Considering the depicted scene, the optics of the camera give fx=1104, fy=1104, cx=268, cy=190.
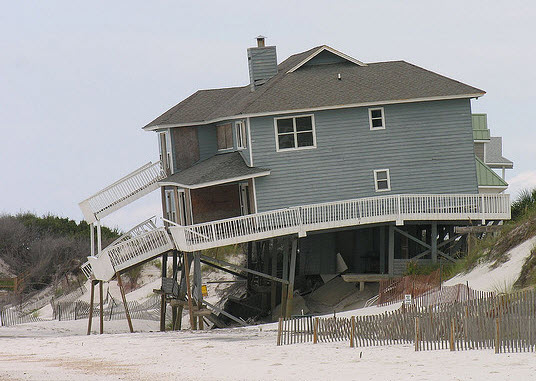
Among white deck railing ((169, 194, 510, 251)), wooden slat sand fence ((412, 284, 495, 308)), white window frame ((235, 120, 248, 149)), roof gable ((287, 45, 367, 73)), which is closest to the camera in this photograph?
wooden slat sand fence ((412, 284, 495, 308))

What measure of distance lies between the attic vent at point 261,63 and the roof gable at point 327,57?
1.57m

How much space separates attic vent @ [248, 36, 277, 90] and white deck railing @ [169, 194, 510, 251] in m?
6.66

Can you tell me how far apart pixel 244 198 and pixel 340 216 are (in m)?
3.85

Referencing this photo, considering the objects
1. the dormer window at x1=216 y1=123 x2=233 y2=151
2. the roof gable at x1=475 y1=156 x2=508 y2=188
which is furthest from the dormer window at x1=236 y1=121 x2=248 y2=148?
the roof gable at x1=475 y1=156 x2=508 y2=188

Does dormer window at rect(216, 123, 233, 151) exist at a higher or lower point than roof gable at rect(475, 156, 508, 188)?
higher

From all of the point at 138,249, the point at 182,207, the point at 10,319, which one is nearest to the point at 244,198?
the point at 182,207

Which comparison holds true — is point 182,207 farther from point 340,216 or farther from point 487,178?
point 487,178

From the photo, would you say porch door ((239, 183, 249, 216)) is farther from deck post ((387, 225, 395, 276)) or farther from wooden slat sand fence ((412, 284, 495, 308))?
wooden slat sand fence ((412, 284, 495, 308))

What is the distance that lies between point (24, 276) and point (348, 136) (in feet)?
94.4

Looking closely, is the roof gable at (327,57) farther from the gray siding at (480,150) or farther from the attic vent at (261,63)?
the gray siding at (480,150)

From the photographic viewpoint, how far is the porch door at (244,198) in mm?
40250

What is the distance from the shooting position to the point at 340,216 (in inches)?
1526

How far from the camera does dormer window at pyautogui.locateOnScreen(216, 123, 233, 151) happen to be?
41.7m

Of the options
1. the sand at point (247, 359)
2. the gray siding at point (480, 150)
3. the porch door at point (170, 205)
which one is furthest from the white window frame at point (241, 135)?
the gray siding at point (480, 150)
